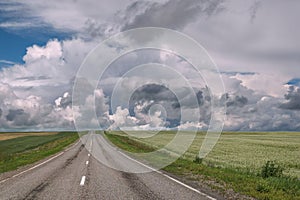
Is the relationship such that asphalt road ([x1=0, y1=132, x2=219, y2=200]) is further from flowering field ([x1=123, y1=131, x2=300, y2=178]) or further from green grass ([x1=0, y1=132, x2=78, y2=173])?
flowering field ([x1=123, y1=131, x2=300, y2=178])

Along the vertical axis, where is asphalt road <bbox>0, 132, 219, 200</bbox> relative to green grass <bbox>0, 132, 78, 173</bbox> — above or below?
below

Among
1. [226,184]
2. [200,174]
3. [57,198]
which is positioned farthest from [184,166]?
[57,198]

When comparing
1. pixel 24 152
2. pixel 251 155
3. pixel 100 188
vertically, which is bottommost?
pixel 100 188

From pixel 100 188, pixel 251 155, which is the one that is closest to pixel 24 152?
pixel 251 155

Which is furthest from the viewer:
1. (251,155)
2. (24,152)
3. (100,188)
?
(24,152)

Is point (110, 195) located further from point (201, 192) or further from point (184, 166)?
point (184, 166)

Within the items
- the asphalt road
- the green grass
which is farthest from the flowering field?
the green grass

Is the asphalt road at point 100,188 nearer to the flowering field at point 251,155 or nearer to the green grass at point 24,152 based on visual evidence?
the green grass at point 24,152

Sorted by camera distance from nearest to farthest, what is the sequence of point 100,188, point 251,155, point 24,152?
point 100,188, point 251,155, point 24,152

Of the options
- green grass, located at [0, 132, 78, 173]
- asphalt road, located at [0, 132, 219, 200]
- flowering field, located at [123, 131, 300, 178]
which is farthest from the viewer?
green grass, located at [0, 132, 78, 173]

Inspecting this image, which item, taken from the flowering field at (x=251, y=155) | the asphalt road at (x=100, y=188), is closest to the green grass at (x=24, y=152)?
the asphalt road at (x=100, y=188)

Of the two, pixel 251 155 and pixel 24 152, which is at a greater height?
pixel 24 152

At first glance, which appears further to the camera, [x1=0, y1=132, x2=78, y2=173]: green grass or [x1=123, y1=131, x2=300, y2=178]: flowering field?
[x1=0, y1=132, x2=78, y2=173]: green grass

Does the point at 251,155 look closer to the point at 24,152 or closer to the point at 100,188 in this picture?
the point at 100,188
